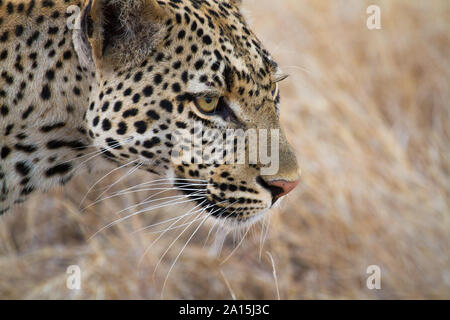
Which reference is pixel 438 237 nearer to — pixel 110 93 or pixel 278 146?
pixel 278 146

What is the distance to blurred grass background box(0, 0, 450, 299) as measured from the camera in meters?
5.98

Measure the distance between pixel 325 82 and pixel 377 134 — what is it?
1.03 m

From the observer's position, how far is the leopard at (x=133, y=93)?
3.58 metres

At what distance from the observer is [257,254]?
259 inches

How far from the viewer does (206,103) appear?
3.64 metres

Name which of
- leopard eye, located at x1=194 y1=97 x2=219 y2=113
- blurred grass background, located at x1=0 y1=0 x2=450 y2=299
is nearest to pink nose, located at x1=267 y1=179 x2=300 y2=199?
leopard eye, located at x1=194 y1=97 x2=219 y2=113

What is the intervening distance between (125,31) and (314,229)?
3554mm
